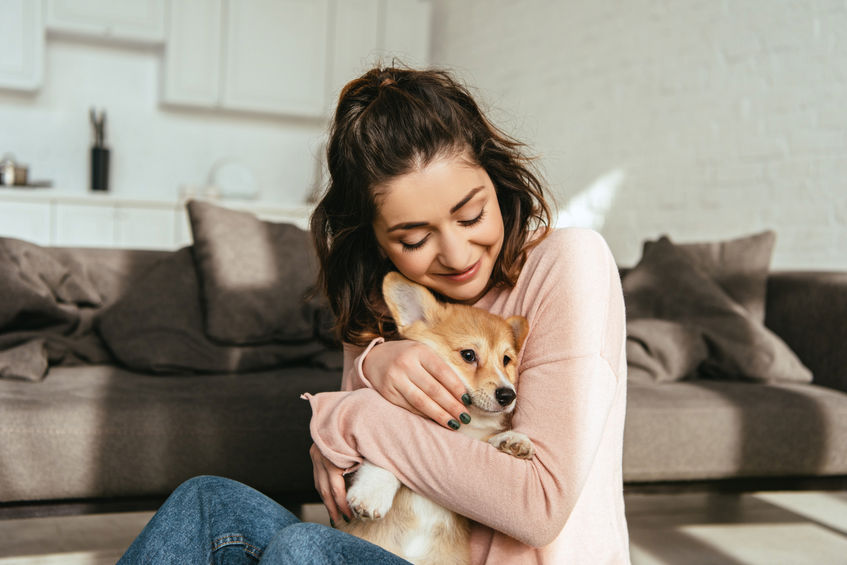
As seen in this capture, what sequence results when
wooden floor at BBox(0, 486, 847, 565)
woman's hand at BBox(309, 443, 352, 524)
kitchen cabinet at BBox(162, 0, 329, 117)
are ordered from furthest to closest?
1. kitchen cabinet at BBox(162, 0, 329, 117)
2. wooden floor at BBox(0, 486, 847, 565)
3. woman's hand at BBox(309, 443, 352, 524)

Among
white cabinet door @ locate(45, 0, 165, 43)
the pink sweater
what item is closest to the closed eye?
the pink sweater

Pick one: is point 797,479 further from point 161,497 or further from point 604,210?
point 604,210

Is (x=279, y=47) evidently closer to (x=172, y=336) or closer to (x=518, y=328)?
(x=172, y=336)

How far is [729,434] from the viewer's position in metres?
2.42

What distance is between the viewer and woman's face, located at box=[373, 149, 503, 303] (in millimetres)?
1209

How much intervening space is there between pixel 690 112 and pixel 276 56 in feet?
11.8

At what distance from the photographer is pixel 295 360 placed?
9.00ft

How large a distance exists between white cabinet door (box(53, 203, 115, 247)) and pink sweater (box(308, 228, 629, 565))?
4890 millimetres

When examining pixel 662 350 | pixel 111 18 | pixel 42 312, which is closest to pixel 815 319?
pixel 662 350

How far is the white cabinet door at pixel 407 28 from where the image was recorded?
6.66 meters

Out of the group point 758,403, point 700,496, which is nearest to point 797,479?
point 758,403

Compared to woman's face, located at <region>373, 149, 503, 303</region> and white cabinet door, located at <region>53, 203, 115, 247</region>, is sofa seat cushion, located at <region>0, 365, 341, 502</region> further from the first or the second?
white cabinet door, located at <region>53, 203, 115, 247</region>

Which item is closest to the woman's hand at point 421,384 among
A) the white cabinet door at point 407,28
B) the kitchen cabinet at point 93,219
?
the kitchen cabinet at point 93,219

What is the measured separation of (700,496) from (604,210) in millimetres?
2103
